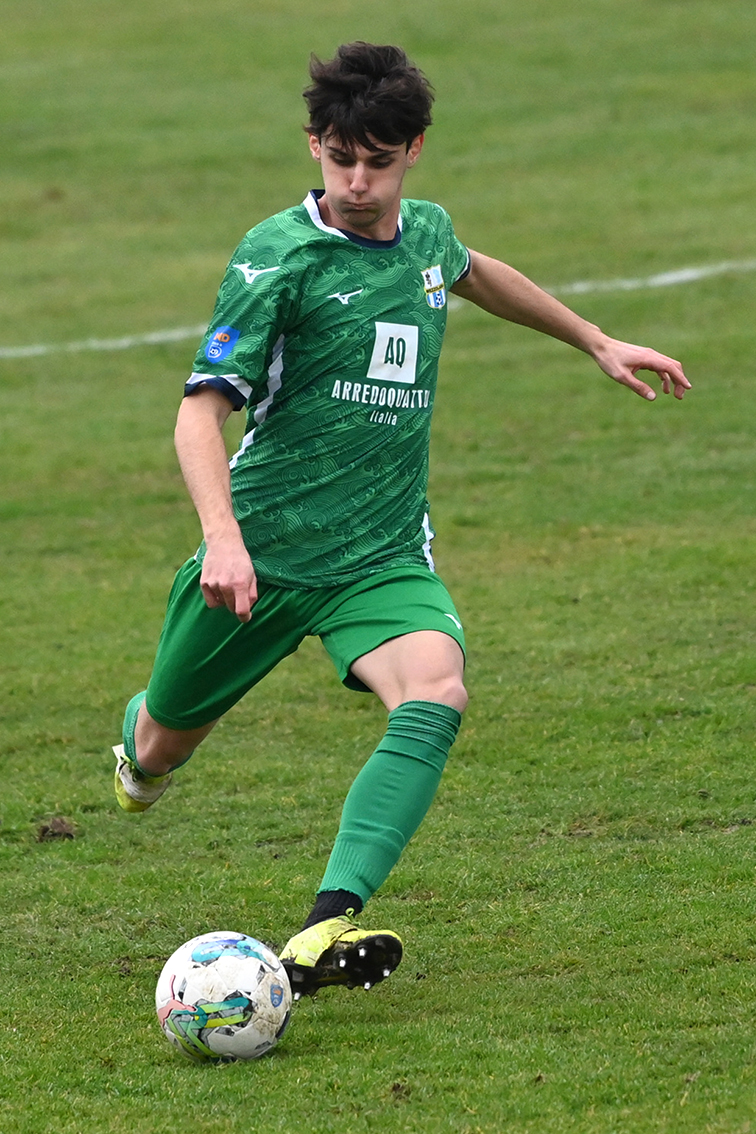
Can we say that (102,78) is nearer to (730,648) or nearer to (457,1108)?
(730,648)

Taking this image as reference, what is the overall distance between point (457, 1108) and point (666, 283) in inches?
531

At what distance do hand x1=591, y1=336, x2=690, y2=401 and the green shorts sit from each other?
3.06 ft

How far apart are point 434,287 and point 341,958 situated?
6.54 feet

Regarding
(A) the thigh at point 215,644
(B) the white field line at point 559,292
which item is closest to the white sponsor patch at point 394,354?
(A) the thigh at point 215,644

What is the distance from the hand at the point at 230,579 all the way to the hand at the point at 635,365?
64.6 inches

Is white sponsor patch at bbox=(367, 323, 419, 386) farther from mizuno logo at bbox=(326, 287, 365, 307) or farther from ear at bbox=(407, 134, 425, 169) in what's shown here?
ear at bbox=(407, 134, 425, 169)

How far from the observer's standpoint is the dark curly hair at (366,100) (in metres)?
4.81

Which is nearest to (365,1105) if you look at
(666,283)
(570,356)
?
(570,356)

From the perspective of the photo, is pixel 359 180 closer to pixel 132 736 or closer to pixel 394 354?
pixel 394 354

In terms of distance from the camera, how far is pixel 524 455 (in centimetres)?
1247

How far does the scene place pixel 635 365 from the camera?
5598 mm

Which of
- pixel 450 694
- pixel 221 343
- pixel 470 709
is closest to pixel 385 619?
pixel 450 694

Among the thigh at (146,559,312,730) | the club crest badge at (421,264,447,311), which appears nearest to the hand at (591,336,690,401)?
the club crest badge at (421,264,447,311)

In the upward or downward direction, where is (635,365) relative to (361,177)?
downward
